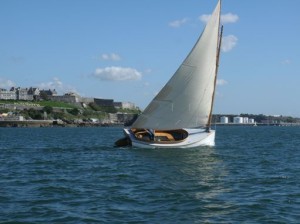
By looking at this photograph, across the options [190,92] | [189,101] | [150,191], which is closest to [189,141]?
[189,101]

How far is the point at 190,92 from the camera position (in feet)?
160

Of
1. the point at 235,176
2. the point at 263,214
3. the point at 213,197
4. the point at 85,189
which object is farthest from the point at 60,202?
the point at 235,176

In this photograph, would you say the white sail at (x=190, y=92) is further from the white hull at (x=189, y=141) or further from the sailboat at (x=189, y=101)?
the white hull at (x=189, y=141)

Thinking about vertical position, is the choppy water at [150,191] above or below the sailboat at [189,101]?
below

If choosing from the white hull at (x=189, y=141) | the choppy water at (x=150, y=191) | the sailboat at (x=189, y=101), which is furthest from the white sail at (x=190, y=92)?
the choppy water at (x=150, y=191)

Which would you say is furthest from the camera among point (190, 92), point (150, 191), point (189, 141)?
point (189, 141)

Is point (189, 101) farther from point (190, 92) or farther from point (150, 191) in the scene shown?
point (150, 191)

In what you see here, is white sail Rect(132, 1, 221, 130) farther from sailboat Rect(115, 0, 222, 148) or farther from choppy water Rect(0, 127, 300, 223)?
choppy water Rect(0, 127, 300, 223)

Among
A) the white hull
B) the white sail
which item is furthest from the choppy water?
the white sail

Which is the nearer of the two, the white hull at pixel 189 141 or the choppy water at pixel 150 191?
the choppy water at pixel 150 191

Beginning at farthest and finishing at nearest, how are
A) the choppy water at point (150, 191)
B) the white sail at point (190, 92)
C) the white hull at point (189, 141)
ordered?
the white hull at point (189, 141) → the white sail at point (190, 92) → the choppy water at point (150, 191)

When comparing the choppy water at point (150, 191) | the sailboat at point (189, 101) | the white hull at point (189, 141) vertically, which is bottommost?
the choppy water at point (150, 191)

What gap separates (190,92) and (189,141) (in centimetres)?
465

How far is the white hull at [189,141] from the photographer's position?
49.3 m
